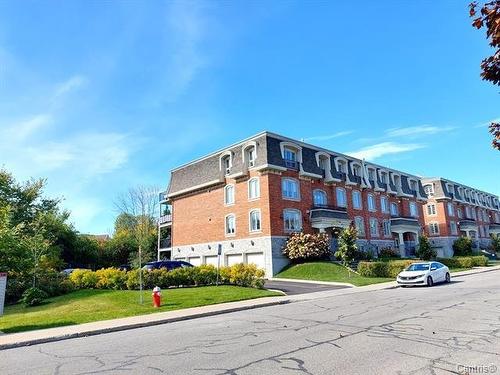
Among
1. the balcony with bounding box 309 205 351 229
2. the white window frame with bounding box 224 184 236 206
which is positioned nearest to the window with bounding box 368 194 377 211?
the balcony with bounding box 309 205 351 229

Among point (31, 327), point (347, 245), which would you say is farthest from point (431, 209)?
point (31, 327)

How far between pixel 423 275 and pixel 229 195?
19564 millimetres

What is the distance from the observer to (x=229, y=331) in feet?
33.5

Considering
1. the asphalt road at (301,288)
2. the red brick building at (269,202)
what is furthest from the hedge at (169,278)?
the red brick building at (269,202)

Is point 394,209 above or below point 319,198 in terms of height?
above

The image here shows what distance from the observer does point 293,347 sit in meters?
7.92

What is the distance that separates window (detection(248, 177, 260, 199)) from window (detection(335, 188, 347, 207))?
9.59m

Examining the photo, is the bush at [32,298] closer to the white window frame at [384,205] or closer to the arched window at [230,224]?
the arched window at [230,224]

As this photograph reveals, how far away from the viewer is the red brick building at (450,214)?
2393 inches

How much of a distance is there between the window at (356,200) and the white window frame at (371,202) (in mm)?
1709

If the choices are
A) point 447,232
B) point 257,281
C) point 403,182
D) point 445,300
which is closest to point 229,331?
point 445,300

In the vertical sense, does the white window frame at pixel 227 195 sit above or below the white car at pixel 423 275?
above

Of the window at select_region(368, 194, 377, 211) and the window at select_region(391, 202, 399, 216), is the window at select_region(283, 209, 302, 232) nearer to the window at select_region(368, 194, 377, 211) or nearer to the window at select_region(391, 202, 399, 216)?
the window at select_region(368, 194, 377, 211)

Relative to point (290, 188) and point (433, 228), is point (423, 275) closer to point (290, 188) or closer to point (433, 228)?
point (290, 188)
